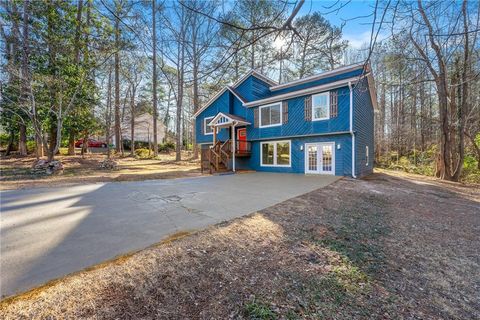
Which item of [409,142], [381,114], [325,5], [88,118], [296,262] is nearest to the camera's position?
[325,5]

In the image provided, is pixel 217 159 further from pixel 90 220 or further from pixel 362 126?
pixel 90 220

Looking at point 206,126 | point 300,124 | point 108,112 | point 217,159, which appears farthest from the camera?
point 108,112

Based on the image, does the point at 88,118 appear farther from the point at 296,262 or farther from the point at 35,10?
the point at 296,262

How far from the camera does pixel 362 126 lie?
12.7m

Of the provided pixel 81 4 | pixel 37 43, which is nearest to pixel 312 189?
pixel 37 43

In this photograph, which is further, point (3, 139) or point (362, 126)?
point (3, 139)

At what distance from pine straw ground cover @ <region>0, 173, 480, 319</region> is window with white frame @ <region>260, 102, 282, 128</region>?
9.45 metres

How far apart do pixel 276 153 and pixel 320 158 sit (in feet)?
9.34

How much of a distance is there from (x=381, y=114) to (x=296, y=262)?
25.8 metres

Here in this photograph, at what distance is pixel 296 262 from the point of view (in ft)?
9.85

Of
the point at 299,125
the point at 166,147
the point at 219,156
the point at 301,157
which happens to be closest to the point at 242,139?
the point at 219,156

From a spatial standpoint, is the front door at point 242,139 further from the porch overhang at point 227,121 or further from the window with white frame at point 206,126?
the window with white frame at point 206,126

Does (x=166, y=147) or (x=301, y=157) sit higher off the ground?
(x=166, y=147)

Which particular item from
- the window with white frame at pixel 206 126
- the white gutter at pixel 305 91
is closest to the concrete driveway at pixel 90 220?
the white gutter at pixel 305 91
